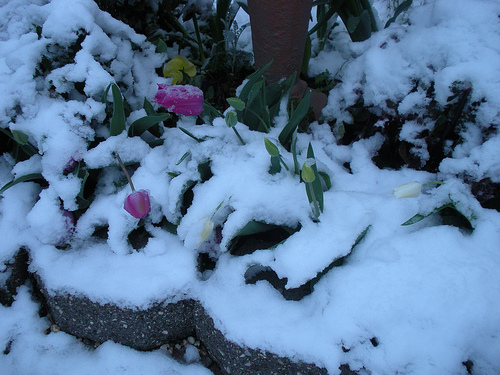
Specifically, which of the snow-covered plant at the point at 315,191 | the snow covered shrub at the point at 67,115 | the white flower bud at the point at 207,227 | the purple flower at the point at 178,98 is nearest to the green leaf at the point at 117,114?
the snow covered shrub at the point at 67,115

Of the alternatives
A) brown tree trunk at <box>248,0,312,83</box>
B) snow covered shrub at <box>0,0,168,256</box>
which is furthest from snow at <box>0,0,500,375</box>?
brown tree trunk at <box>248,0,312,83</box>

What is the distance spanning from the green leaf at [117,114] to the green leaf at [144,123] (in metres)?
0.04

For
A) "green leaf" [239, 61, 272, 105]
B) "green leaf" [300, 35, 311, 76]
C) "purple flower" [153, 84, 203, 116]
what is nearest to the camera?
"purple flower" [153, 84, 203, 116]

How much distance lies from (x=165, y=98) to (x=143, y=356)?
30.8 inches

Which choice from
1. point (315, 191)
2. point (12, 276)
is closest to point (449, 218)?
point (315, 191)

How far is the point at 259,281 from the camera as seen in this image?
3.10 feet

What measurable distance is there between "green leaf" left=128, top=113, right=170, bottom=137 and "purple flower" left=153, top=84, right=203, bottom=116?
6 centimetres

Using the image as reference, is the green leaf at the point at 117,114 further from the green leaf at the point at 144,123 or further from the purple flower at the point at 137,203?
the purple flower at the point at 137,203

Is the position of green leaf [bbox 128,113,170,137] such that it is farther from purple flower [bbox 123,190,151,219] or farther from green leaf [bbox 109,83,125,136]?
purple flower [bbox 123,190,151,219]

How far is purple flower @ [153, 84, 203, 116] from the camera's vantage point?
3.05 ft

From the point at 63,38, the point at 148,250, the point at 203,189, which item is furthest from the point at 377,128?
the point at 63,38

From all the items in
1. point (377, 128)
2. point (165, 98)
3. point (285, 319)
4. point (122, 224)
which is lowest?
point (285, 319)

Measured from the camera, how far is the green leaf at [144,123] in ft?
3.30

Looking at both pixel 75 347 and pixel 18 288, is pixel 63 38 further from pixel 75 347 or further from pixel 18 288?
pixel 75 347
